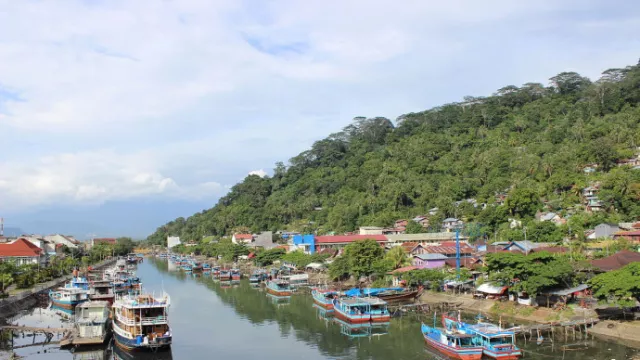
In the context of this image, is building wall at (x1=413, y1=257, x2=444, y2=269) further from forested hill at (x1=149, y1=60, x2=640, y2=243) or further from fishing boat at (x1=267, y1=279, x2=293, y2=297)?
forested hill at (x1=149, y1=60, x2=640, y2=243)

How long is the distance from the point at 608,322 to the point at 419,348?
9789 mm

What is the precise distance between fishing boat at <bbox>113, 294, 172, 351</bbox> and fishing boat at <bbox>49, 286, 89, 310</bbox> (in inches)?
591

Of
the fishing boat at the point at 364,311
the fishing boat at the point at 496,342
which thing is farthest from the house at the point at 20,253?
the fishing boat at the point at 496,342

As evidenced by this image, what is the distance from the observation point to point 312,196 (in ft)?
323

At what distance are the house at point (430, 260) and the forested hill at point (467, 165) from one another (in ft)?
44.4

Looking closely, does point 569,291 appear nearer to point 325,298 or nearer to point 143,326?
point 325,298

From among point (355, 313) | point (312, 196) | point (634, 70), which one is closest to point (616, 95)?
point (634, 70)

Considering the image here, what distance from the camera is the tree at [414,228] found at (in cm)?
6600

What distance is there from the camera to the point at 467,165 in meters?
79.1

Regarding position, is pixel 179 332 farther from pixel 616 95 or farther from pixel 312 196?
pixel 616 95

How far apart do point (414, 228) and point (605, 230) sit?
85.1ft

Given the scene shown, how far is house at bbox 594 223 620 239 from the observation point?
1700 inches

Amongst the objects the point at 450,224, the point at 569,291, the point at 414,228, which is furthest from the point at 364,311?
the point at 450,224

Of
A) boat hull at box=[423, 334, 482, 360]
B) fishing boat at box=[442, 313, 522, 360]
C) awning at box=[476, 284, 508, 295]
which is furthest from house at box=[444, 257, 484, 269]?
boat hull at box=[423, 334, 482, 360]
